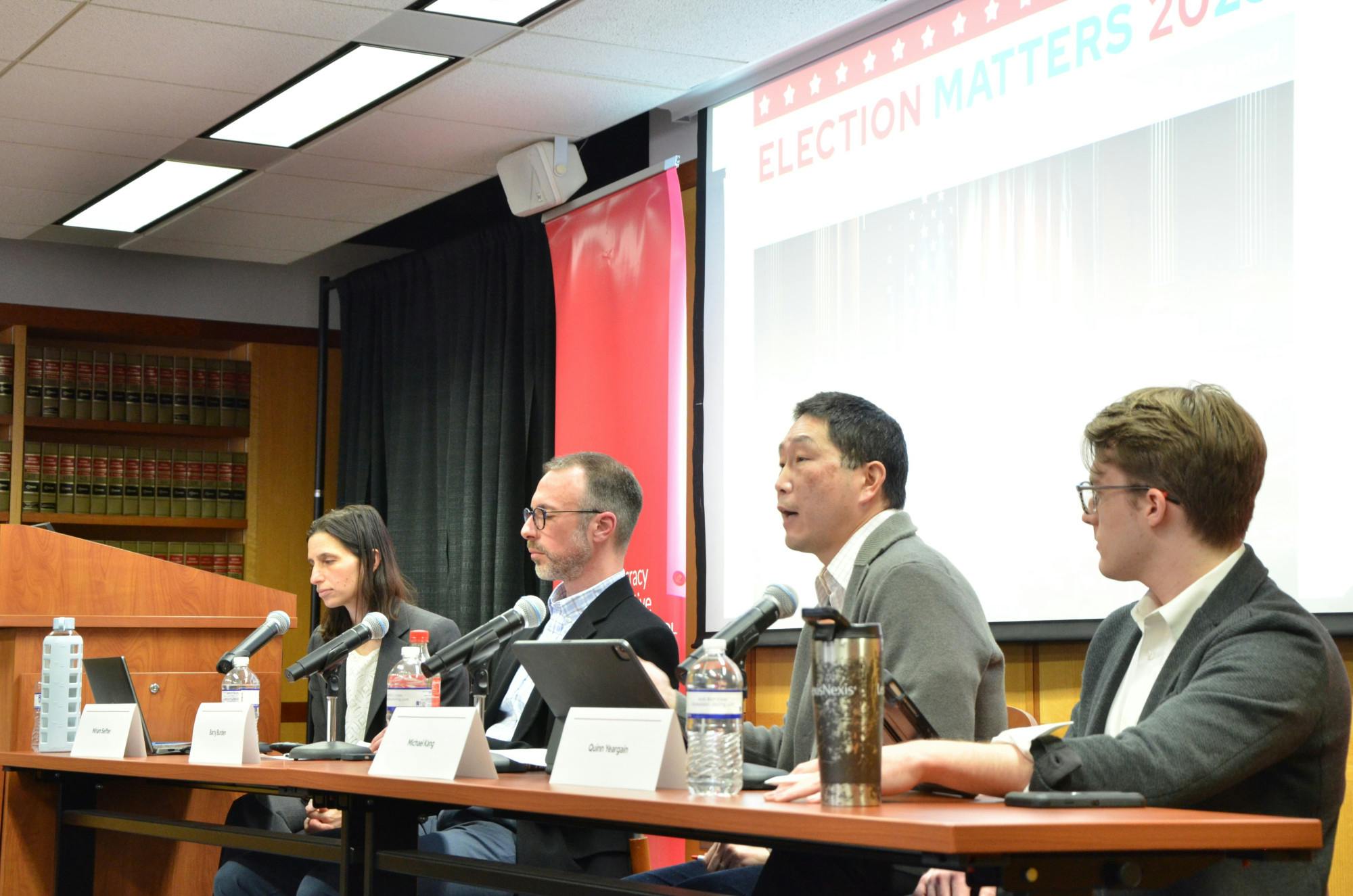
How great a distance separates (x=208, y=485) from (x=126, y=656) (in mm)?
3479

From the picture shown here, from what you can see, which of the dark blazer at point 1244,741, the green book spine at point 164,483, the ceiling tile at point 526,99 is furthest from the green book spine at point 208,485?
the dark blazer at point 1244,741

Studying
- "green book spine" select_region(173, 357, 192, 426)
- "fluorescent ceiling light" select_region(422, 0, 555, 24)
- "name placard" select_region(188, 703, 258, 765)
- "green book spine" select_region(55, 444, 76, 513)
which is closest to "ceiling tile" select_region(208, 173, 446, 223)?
"green book spine" select_region(173, 357, 192, 426)

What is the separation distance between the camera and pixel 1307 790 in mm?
1732

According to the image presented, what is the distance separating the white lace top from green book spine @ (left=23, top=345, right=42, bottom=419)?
3452mm

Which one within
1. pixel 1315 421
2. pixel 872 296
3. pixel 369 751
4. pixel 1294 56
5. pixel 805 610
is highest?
pixel 1294 56

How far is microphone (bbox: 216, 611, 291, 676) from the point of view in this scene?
3.06 metres

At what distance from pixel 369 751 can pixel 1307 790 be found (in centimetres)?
156

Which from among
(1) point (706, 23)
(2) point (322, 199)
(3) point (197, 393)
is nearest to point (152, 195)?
(2) point (322, 199)

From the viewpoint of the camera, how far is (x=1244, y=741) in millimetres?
1652

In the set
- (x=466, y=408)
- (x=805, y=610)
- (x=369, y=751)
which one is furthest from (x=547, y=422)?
(x=805, y=610)

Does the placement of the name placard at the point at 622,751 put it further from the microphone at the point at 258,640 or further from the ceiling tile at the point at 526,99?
the ceiling tile at the point at 526,99

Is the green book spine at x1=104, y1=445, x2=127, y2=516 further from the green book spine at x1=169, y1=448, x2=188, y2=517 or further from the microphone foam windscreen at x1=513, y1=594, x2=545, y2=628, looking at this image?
the microphone foam windscreen at x1=513, y1=594, x2=545, y2=628

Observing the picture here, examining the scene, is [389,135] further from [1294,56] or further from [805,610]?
[805,610]

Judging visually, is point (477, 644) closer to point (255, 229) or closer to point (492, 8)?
point (492, 8)
